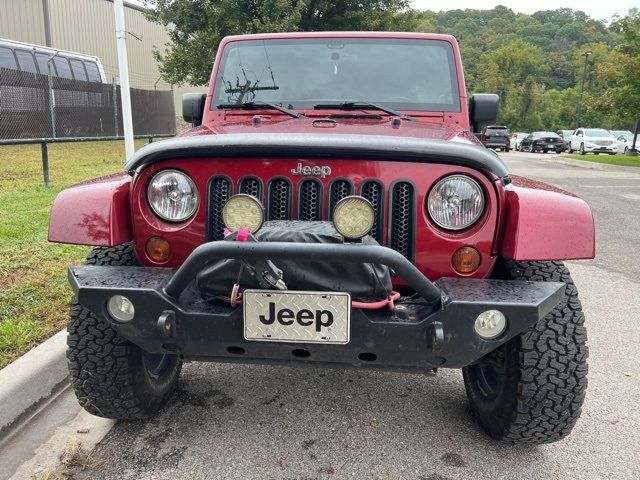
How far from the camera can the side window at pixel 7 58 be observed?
49.0 ft

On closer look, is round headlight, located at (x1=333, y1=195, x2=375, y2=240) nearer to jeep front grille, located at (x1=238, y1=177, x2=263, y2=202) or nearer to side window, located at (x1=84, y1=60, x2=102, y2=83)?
jeep front grille, located at (x1=238, y1=177, x2=263, y2=202)

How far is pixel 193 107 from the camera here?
12.5 feet

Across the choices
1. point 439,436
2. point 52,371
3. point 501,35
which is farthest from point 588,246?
point 501,35

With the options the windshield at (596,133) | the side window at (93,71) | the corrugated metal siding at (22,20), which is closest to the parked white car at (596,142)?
the windshield at (596,133)

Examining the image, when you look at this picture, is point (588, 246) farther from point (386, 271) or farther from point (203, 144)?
point (203, 144)

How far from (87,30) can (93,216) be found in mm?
28304

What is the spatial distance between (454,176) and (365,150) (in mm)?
353

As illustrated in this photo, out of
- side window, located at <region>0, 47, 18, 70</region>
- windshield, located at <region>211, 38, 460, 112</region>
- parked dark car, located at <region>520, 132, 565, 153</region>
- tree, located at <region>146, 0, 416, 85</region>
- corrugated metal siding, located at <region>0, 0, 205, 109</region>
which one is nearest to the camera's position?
windshield, located at <region>211, 38, 460, 112</region>

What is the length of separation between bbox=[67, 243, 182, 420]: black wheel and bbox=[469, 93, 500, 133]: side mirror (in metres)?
2.38

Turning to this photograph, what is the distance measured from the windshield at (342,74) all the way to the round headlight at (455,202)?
1305 mm

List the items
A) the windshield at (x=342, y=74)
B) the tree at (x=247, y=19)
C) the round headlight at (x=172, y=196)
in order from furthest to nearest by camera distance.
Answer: the tree at (x=247, y=19), the windshield at (x=342, y=74), the round headlight at (x=172, y=196)

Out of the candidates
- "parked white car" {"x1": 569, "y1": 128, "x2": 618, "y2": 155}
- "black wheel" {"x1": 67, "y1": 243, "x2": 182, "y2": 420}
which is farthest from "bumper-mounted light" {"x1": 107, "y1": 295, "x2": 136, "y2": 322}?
"parked white car" {"x1": 569, "y1": 128, "x2": 618, "y2": 155}

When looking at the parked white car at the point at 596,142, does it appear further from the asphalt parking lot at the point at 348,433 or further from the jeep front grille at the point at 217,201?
the jeep front grille at the point at 217,201

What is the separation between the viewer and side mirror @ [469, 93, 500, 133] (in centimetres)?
370
